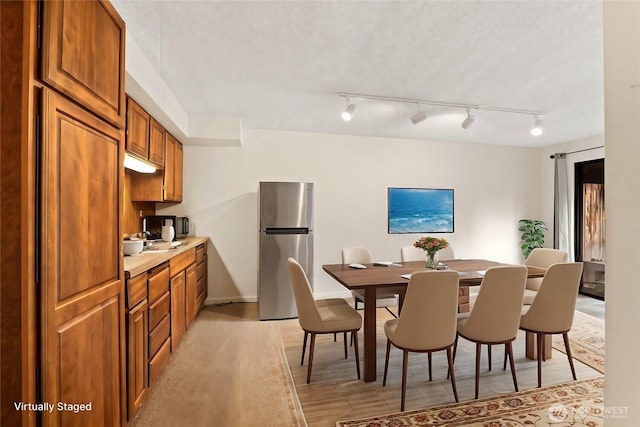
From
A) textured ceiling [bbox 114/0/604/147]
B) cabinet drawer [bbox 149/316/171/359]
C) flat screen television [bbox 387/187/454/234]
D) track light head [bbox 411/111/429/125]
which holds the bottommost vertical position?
cabinet drawer [bbox 149/316/171/359]

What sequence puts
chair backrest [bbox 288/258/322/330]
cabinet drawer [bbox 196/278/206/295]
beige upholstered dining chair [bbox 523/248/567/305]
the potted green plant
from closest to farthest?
chair backrest [bbox 288/258/322/330] < beige upholstered dining chair [bbox 523/248/567/305] < cabinet drawer [bbox 196/278/206/295] < the potted green plant

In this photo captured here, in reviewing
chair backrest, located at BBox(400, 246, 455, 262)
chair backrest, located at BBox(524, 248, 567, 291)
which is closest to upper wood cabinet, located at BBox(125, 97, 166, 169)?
chair backrest, located at BBox(400, 246, 455, 262)

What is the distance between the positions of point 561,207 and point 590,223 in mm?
495

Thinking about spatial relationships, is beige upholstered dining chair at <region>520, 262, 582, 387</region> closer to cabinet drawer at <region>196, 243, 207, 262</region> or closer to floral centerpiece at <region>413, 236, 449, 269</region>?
floral centerpiece at <region>413, 236, 449, 269</region>

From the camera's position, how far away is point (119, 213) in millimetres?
1489

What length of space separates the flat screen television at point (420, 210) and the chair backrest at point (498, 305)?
9.46 feet

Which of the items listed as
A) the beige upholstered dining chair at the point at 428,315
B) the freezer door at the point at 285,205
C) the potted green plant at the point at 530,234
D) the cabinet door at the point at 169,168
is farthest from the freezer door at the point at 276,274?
the potted green plant at the point at 530,234

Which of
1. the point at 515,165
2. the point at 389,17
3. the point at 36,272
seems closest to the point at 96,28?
the point at 36,272

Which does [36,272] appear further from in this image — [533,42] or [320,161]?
[320,161]

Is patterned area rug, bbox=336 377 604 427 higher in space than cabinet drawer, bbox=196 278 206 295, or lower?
lower

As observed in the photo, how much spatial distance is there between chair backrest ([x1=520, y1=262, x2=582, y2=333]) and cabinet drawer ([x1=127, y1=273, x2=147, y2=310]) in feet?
9.03

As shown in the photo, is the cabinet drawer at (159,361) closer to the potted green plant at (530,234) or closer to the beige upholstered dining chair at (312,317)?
the beige upholstered dining chair at (312,317)

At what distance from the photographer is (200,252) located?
13.0ft

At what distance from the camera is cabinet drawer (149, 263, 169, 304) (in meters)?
2.16
